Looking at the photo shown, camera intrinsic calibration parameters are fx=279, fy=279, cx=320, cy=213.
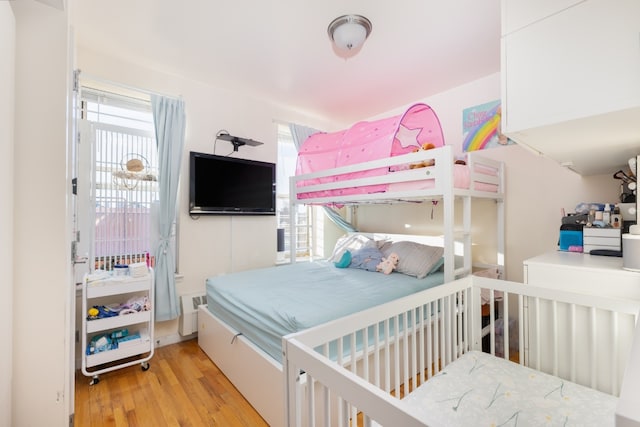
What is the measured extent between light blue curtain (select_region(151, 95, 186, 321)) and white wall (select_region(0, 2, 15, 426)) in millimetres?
1636

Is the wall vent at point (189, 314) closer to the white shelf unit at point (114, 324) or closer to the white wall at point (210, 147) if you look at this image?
the white wall at point (210, 147)

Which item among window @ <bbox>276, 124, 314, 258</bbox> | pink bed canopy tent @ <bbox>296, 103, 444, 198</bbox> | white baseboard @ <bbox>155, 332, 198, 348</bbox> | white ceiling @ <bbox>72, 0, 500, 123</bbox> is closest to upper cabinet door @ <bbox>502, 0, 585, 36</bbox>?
white ceiling @ <bbox>72, 0, 500, 123</bbox>

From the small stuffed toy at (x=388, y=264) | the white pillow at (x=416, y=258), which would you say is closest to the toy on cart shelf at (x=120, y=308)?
the small stuffed toy at (x=388, y=264)

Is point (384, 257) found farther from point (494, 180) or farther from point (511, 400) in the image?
point (511, 400)

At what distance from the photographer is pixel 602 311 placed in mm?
1259

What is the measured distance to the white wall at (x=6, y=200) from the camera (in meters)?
0.80

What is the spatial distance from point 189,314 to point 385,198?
2099 mm

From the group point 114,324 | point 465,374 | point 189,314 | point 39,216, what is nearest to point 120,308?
point 114,324

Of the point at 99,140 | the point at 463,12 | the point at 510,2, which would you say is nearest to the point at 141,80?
the point at 99,140

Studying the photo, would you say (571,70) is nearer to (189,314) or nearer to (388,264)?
(388,264)

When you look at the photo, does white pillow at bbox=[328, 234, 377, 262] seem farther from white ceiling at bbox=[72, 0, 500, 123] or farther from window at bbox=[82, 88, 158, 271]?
window at bbox=[82, 88, 158, 271]

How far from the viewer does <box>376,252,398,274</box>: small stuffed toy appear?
251 centimetres

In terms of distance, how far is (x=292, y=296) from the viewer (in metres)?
1.85

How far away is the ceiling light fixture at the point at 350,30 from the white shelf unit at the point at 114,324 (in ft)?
7.32
